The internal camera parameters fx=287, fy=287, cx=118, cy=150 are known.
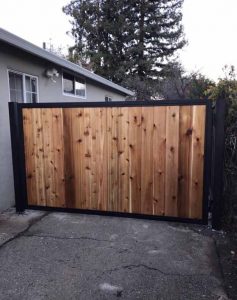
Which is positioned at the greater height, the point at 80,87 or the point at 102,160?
the point at 80,87

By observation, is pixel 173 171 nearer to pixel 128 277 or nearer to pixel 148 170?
pixel 148 170

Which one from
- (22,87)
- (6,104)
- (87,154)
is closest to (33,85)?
(22,87)

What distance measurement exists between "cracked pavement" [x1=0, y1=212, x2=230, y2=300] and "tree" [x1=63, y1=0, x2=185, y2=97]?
1618 cm

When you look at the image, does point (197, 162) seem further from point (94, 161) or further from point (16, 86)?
point (16, 86)

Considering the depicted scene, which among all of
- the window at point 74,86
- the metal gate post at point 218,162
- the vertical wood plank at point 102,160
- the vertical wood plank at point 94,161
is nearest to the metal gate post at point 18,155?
the vertical wood plank at point 94,161

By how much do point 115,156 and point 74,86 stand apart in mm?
4847

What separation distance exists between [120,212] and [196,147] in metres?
1.53

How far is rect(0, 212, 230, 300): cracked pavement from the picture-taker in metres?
2.63

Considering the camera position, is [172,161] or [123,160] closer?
[172,161]

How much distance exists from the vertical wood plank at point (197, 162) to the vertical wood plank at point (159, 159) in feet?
1.32

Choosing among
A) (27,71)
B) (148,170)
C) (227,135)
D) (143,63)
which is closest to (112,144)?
(148,170)

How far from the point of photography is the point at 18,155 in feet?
15.2

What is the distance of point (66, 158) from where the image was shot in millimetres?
4570

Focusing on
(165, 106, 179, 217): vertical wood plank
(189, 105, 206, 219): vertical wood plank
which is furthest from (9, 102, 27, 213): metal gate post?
(189, 105, 206, 219): vertical wood plank
